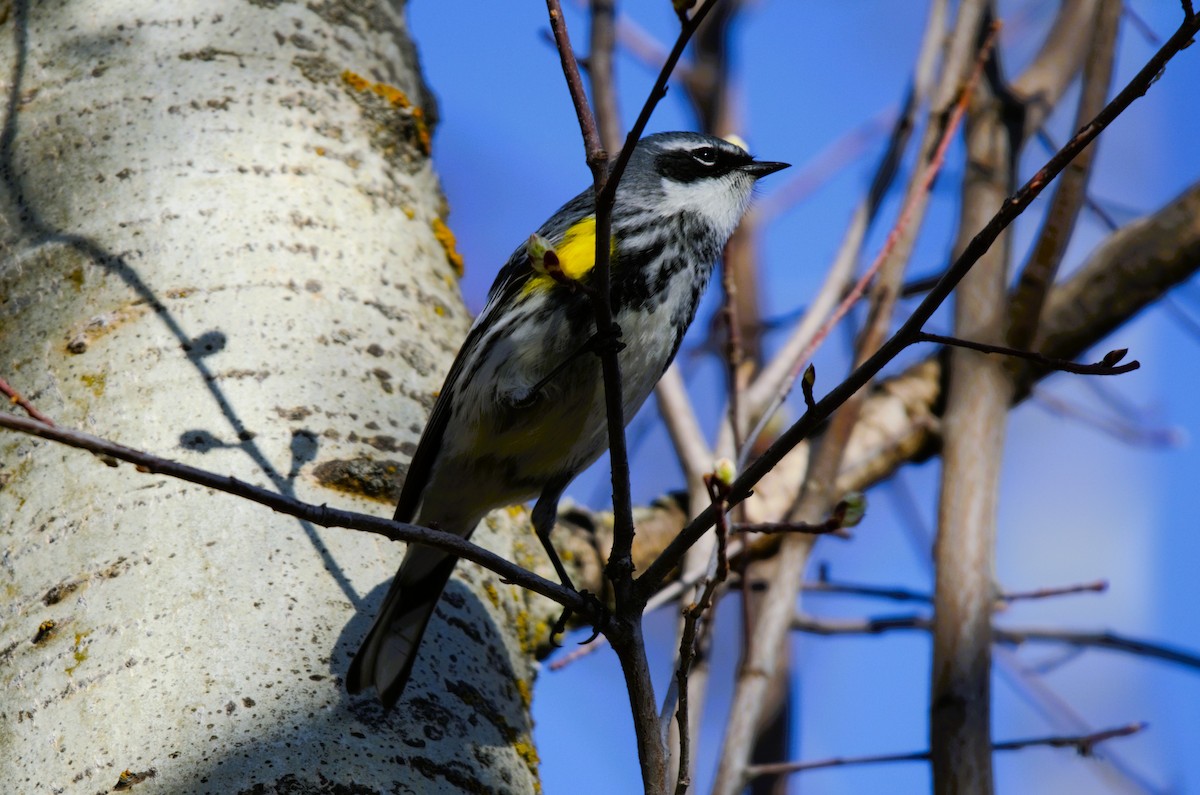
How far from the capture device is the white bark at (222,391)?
6.47 feet

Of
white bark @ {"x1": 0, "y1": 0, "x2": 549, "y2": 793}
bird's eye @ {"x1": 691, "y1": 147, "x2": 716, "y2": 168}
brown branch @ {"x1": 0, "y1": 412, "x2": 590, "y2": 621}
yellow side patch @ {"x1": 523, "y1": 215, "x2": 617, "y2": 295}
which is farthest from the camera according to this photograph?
bird's eye @ {"x1": 691, "y1": 147, "x2": 716, "y2": 168}

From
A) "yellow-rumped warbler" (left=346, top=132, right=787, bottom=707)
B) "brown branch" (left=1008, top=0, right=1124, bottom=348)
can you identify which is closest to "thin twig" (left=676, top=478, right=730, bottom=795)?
"yellow-rumped warbler" (left=346, top=132, right=787, bottom=707)

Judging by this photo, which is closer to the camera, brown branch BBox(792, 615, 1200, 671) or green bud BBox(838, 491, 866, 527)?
green bud BBox(838, 491, 866, 527)

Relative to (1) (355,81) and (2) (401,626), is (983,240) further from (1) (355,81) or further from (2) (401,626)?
(1) (355,81)

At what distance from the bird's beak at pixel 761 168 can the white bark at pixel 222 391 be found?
35.4 inches

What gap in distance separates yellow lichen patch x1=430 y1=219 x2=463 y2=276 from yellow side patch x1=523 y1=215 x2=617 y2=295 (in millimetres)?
311

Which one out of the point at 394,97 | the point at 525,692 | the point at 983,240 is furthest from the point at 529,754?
the point at 394,97

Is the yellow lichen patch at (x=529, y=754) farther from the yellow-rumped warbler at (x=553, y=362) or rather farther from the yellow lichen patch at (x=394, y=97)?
the yellow lichen patch at (x=394, y=97)

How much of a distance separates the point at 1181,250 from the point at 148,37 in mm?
3336

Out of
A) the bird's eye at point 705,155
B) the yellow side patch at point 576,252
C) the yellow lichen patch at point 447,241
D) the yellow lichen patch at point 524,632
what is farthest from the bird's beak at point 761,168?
the yellow lichen patch at point 524,632

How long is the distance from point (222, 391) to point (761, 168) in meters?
1.76

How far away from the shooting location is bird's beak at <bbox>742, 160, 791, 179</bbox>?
3.46 metres

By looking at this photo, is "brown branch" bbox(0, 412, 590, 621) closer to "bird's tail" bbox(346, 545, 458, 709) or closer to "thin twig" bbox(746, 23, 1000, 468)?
"bird's tail" bbox(346, 545, 458, 709)

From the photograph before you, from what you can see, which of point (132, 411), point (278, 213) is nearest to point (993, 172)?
point (278, 213)
